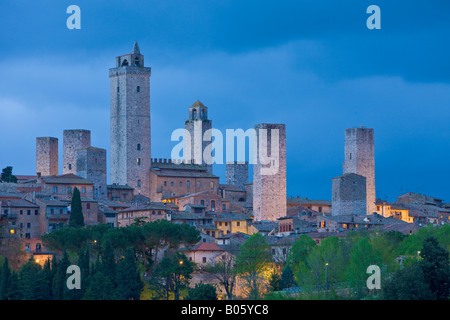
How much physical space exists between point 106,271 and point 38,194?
57.4 feet

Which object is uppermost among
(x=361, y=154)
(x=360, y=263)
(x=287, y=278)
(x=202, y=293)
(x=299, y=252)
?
(x=361, y=154)

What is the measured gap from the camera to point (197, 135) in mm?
99688

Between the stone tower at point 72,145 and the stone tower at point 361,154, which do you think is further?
the stone tower at point 361,154

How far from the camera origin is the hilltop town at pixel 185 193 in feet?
246

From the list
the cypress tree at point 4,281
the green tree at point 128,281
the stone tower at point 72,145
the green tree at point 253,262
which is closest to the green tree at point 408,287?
the green tree at point 253,262

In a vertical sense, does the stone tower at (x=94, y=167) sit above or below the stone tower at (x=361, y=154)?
below

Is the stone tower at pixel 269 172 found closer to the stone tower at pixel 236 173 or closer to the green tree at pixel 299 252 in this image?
the stone tower at pixel 236 173

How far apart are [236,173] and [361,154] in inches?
433

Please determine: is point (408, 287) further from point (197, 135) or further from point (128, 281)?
point (197, 135)

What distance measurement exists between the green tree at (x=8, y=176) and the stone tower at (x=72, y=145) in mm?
3577

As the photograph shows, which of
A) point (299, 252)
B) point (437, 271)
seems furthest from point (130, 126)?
point (437, 271)

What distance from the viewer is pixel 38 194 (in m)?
76.4

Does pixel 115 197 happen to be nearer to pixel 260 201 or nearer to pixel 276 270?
pixel 260 201
